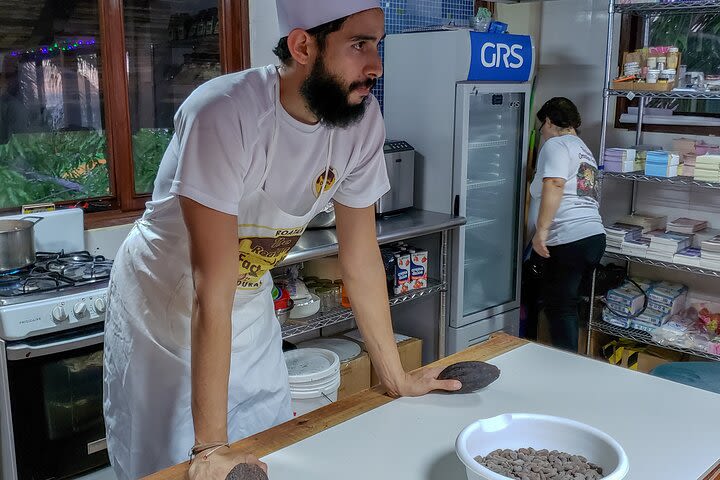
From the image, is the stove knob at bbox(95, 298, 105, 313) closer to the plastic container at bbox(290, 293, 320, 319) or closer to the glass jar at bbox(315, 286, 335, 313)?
the plastic container at bbox(290, 293, 320, 319)

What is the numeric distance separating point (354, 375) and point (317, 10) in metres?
2.02

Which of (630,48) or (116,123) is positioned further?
(630,48)

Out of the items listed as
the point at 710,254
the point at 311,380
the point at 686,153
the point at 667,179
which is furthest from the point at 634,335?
the point at 311,380

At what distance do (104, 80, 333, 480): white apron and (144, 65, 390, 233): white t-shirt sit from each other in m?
0.04

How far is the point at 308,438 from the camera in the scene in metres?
1.22

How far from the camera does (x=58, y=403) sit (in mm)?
2150

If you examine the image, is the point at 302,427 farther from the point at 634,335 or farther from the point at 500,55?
the point at 634,335

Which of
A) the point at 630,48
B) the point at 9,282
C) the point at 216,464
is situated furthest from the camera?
the point at 630,48

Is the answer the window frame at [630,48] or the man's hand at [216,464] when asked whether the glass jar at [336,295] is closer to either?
the man's hand at [216,464]

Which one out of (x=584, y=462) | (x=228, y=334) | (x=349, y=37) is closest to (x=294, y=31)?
(x=349, y=37)

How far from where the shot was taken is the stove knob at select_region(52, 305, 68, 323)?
81.5 inches

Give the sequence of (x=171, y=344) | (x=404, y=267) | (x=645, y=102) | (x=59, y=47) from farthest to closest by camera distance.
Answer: (x=645, y=102) → (x=404, y=267) → (x=59, y=47) → (x=171, y=344)

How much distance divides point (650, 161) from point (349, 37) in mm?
2579

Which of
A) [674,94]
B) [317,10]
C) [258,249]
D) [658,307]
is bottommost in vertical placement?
[658,307]
